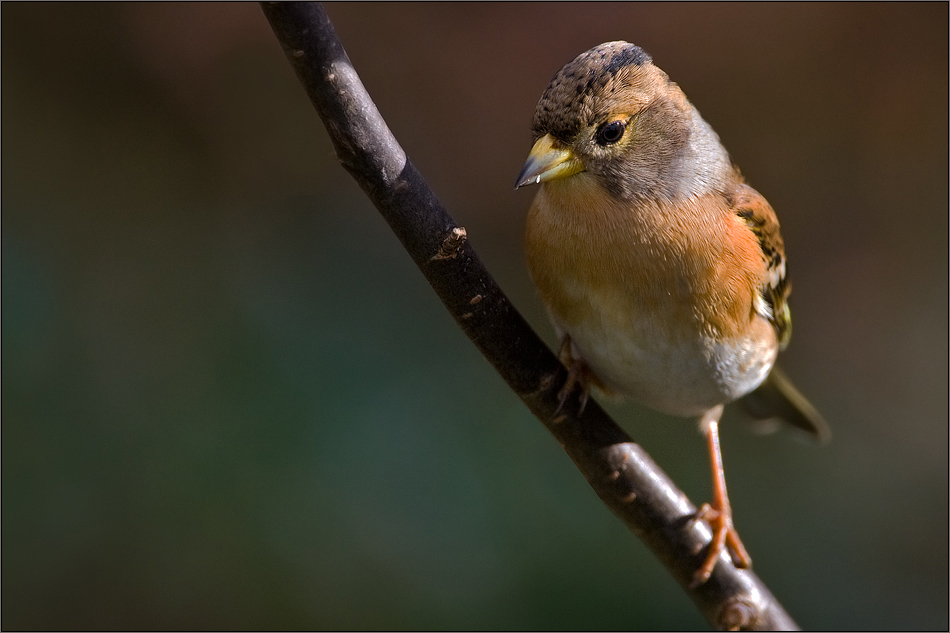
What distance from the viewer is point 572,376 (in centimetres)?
217

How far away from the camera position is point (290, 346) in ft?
10.9

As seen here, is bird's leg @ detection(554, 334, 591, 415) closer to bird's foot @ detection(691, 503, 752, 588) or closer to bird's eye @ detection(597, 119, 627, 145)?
bird's foot @ detection(691, 503, 752, 588)

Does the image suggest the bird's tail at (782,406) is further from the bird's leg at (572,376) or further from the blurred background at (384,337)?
the bird's leg at (572,376)

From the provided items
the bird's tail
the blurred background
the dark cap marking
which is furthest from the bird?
the blurred background

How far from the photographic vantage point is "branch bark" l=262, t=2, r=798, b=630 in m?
1.45

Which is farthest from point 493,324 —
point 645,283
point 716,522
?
point 716,522

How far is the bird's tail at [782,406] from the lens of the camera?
10.3ft

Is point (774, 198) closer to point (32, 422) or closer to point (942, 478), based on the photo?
point (942, 478)

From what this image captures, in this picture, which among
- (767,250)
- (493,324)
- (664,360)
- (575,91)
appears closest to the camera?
(493,324)

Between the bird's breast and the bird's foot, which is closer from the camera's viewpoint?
the bird's breast

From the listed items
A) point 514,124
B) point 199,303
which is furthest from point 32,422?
→ point 514,124

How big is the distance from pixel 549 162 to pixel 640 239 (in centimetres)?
33

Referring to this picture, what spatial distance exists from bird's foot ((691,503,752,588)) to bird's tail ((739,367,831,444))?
2.28 feet

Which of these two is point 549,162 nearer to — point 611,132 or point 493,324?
point 611,132
